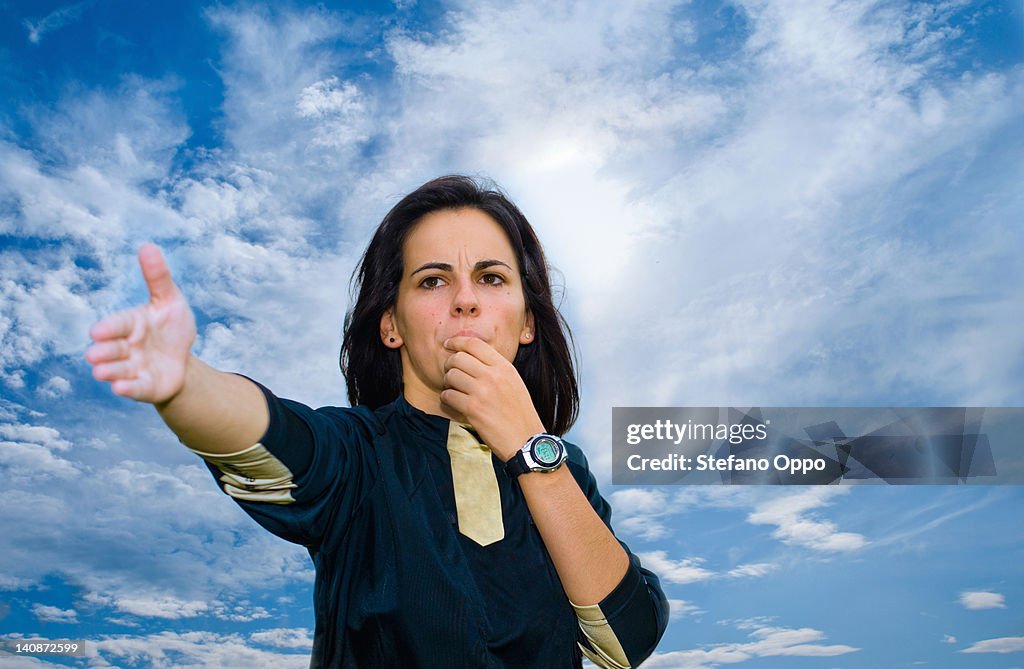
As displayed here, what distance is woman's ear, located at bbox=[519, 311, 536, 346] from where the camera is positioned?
Result: 329 cm

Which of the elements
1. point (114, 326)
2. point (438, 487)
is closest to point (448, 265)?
point (438, 487)

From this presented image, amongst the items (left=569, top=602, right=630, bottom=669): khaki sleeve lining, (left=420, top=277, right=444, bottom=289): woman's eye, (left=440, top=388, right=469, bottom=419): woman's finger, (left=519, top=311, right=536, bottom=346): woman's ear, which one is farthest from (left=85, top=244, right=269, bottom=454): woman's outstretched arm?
(left=519, top=311, right=536, bottom=346): woman's ear

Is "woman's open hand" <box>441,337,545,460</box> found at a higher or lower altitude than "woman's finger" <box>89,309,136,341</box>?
higher

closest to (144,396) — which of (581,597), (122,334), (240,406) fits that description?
(122,334)

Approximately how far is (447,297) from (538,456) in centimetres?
63

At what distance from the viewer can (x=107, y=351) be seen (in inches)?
69.6

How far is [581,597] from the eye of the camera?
8.42 ft

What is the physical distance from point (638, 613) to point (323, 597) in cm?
88

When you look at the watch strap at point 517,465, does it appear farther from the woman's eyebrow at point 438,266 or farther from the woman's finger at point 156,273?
the woman's finger at point 156,273

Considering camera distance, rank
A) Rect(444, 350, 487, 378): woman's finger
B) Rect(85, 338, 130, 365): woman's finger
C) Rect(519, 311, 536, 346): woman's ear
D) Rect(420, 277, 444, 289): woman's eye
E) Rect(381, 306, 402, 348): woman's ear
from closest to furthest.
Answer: Rect(85, 338, 130, 365): woman's finger
Rect(444, 350, 487, 378): woman's finger
Rect(420, 277, 444, 289): woman's eye
Rect(381, 306, 402, 348): woman's ear
Rect(519, 311, 536, 346): woman's ear

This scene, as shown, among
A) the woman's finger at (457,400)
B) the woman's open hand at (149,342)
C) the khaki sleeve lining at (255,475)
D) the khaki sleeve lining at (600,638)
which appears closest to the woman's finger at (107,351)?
the woman's open hand at (149,342)

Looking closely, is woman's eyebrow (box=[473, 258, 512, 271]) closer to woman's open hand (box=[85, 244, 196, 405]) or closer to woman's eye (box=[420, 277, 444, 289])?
woman's eye (box=[420, 277, 444, 289])

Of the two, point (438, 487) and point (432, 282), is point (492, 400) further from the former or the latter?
point (432, 282)

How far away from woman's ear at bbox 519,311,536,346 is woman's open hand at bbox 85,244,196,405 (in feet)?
4.88
